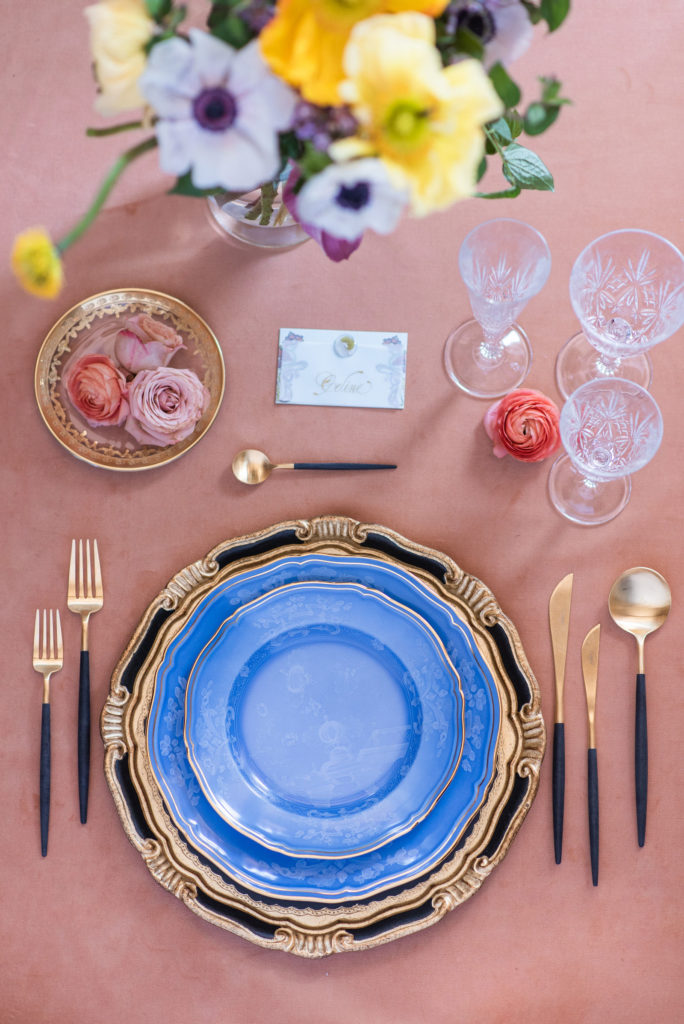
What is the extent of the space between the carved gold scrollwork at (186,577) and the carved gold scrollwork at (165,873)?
31 centimetres

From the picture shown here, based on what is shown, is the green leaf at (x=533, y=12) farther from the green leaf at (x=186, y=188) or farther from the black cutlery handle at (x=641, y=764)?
the black cutlery handle at (x=641, y=764)

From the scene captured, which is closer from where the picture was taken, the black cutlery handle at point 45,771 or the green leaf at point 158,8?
the green leaf at point 158,8

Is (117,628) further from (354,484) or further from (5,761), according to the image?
(354,484)

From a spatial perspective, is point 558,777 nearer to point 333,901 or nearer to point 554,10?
point 333,901

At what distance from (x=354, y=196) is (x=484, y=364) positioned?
0.59 metres

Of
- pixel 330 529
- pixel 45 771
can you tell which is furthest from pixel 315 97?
pixel 45 771

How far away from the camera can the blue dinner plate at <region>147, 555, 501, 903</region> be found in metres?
1.01

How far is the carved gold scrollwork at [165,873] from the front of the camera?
3.29 feet

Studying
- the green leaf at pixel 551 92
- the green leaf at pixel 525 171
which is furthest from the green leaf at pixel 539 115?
the green leaf at pixel 525 171

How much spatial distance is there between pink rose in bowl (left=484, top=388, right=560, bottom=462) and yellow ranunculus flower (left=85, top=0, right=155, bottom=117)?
616mm

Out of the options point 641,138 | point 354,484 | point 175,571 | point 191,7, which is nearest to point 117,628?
point 175,571

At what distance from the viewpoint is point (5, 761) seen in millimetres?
1057

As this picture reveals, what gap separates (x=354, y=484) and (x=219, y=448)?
190 millimetres

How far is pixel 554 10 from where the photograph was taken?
22.8 inches
